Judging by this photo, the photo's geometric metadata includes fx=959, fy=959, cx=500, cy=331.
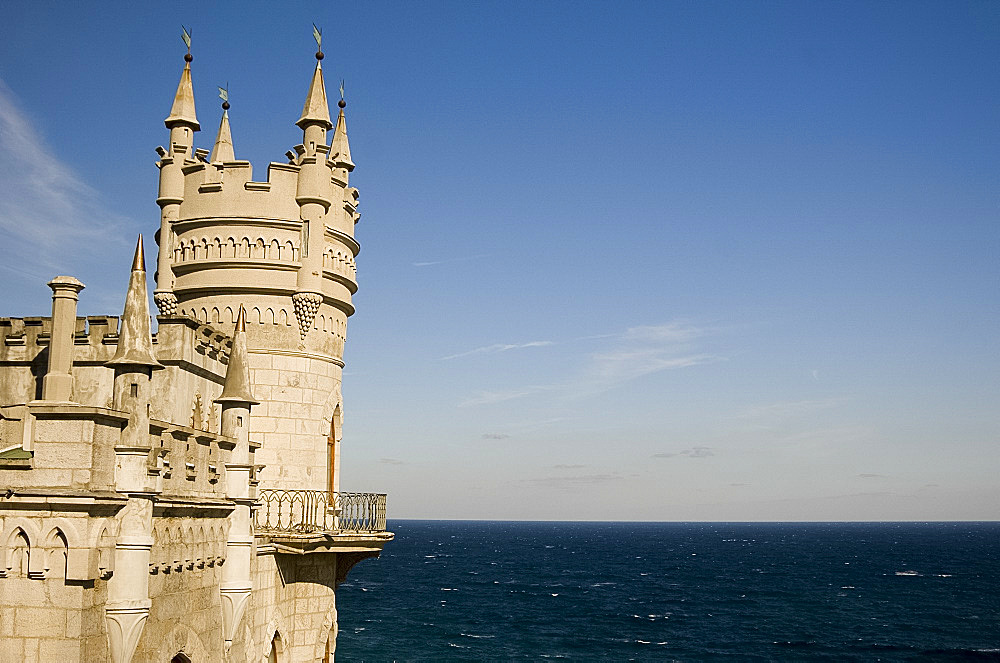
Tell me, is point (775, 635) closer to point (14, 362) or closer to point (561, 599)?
point (561, 599)

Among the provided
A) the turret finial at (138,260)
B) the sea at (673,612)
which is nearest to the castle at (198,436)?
the turret finial at (138,260)

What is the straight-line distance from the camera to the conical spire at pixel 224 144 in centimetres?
2588

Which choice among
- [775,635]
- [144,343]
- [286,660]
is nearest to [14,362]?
[144,343]

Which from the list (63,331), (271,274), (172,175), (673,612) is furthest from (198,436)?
(673,612)

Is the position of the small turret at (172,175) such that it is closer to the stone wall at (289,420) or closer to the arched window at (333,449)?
the stone wall at (289,420)

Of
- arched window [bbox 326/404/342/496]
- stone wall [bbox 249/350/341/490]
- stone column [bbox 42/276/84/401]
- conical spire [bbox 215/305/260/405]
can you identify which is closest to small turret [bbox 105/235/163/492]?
stone column [bbox 42/276/84/401]

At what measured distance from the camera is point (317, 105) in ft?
81.4

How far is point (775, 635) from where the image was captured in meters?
77.5

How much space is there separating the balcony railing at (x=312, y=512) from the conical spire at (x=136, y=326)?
903cm

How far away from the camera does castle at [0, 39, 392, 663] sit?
38.9ft

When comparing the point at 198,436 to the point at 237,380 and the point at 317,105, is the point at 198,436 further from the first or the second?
the point at 317,105

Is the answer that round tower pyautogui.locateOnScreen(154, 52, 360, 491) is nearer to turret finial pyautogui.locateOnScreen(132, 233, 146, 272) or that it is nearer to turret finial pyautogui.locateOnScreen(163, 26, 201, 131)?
turret finial pyautogui.locateOnScreen(163, 26, 201, 131)

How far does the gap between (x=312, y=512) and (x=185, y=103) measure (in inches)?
427

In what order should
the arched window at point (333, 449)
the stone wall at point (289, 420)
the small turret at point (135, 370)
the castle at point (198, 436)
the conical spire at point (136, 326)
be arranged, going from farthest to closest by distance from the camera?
1. the arched window at point (333, 449)
2. the stone wall at point (289, 420)
3. the conical spire at point (136, 326)
4. the small turret at point (135, 370)
5. the castle at point (198, 436)
